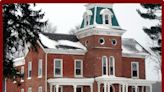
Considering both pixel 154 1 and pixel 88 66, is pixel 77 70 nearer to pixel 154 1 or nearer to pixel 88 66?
pixel 88 66

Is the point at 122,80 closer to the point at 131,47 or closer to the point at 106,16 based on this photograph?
the point at 131,47

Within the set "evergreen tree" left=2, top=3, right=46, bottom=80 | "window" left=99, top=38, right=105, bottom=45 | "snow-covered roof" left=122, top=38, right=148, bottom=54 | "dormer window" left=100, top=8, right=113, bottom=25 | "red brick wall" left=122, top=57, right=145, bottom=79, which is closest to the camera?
"evergreen tree" left=2, top=3, right=46, bottom=80

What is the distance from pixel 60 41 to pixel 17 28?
1245cm

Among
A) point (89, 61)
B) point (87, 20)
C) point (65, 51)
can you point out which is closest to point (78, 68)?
point (89, 61)

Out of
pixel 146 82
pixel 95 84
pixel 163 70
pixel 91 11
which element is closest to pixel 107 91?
pixel 95 84

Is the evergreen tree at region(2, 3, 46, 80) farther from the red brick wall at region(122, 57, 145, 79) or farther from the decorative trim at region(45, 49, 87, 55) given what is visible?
the red brick wall at region(122, 57, 145, 79)

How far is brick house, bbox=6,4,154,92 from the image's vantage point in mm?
22188

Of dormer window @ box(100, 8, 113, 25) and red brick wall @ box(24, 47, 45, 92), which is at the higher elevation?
dormer window @ box(100, 8, 113, 25)

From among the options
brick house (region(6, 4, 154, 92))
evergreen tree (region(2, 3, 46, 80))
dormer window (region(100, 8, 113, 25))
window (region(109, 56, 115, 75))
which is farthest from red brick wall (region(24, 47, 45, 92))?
evergreen tree (region(2, 3, 46, 80))

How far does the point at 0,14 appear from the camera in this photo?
7996 mm

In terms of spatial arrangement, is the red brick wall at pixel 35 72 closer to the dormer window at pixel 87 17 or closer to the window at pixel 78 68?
the window at pixel 78 68

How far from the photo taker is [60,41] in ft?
76.7

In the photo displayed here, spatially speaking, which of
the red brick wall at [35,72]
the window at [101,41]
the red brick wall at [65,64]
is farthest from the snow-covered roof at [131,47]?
the red brick wall at [35,72]

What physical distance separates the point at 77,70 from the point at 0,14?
1500 centimetres
